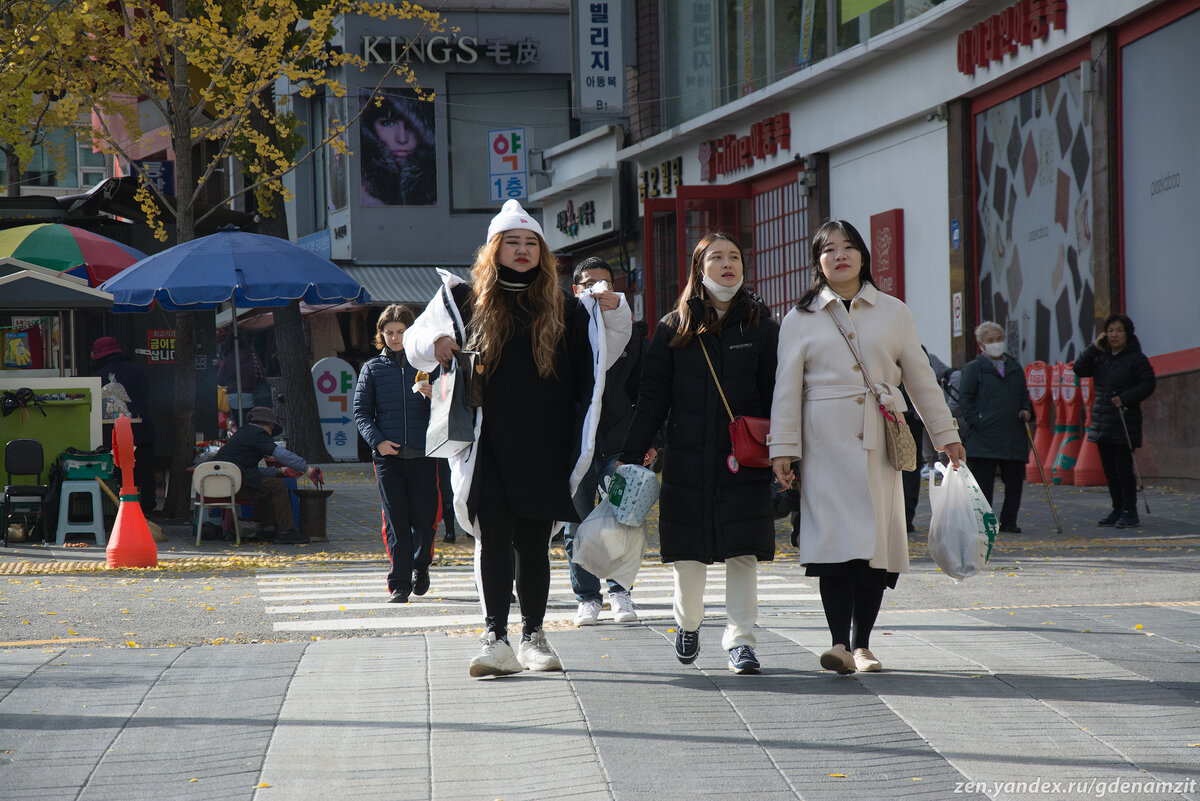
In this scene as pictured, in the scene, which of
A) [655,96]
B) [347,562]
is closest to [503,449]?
[347,562]

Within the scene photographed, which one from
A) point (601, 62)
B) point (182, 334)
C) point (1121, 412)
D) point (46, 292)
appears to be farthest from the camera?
point (601, 62)

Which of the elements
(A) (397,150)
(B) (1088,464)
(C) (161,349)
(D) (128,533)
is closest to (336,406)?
(C) (161,349)

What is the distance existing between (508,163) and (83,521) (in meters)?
21.9

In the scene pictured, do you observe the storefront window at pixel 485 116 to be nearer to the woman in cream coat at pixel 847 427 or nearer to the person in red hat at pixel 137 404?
the person in red hat at pixel 137 404

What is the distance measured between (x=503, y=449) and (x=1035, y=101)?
41.9 ft

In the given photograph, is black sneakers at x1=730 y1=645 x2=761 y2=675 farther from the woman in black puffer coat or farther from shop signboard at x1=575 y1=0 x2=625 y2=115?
shop signboard at x1=575 y1=0 x2=625 y2=115

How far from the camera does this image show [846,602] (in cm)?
589

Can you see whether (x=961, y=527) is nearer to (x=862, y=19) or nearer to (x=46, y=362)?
(x=46, y=362)

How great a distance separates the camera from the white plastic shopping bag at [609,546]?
5992 millimetres

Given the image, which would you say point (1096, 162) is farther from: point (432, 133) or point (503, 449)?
point (432, 133)

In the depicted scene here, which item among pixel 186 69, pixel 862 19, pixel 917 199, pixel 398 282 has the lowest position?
pixel 917 199

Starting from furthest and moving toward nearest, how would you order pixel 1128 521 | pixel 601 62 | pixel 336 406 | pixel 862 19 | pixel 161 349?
pixel 601 62 → pixel 336 406 → pixel 862 19 → pixel 161 349 → pixel 1128 521

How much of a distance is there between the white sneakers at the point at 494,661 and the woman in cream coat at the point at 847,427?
125 cm

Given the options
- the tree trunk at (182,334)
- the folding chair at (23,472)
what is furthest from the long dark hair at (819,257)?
the tree trunk at (182,334)
